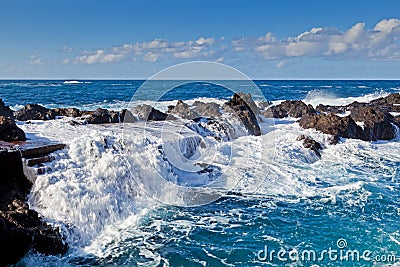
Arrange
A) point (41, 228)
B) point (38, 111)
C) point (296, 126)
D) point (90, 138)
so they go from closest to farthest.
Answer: point (41, 228)
point (90, 138)
point (38, 111)
point (296, 126)

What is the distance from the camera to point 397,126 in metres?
16.8

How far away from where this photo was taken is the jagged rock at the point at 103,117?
12.8 metres

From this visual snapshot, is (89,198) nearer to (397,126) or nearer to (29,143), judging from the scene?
(29,143)

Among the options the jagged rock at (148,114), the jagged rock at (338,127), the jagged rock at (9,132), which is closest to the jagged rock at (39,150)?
the jagged rock at (9,132)

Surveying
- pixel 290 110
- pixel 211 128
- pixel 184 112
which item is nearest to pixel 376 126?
pixel 290 110

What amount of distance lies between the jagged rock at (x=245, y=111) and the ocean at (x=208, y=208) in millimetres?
3734

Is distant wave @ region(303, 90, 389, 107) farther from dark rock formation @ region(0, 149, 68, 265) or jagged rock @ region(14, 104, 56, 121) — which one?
dark rock formation @ region(0, 149, 68, 265)

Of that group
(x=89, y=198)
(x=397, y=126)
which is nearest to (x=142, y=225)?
(x=89, y=198)

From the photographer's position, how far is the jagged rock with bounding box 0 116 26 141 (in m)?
8.34

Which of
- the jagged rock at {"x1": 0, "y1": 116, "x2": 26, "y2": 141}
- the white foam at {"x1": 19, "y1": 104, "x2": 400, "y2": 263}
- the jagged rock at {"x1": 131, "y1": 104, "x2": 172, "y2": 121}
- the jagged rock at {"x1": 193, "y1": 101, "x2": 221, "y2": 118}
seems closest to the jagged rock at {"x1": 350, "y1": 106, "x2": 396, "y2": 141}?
the white foam at {"x1": 19, "y1": 104, "x2": 400, "y2": 263}

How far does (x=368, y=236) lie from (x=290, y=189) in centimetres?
283

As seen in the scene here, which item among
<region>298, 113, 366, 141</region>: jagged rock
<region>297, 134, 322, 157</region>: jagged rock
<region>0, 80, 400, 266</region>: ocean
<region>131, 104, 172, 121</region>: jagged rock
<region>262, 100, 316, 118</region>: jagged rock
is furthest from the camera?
<region>262, 100, 316, 118</region>: jagged rock

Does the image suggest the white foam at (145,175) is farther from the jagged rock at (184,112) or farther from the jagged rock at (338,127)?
the jagged rock at (184,112)

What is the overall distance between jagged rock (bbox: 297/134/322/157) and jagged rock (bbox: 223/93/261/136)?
2.37m
